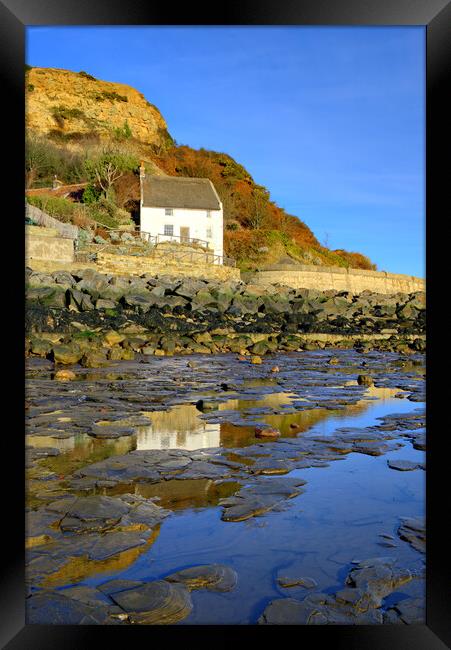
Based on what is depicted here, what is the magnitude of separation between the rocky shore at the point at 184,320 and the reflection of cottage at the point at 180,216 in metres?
12.1

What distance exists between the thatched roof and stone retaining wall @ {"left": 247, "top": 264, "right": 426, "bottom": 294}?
8269mm

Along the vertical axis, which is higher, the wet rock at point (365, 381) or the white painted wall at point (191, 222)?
the white painted wall at point (191, 222)

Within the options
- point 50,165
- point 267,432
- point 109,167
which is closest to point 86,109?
point 50,165

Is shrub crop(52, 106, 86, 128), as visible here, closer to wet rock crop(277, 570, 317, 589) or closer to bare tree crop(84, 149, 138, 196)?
bare tree crop(84, 149, 138, 196)

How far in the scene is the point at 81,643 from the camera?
5.06 ft

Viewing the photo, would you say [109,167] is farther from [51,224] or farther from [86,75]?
[86,75]

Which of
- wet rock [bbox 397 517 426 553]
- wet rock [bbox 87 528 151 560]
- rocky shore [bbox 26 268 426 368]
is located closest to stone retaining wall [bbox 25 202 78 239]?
rocky shore [bbox 26 268 426 368]

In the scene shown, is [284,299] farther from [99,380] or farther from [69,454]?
[69,454]

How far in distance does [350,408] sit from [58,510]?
4327 millimetres

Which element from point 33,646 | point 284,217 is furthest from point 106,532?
point 284,217

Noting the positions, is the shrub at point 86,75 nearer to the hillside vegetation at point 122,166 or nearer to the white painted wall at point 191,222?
the hillside vegetation at point 122,166

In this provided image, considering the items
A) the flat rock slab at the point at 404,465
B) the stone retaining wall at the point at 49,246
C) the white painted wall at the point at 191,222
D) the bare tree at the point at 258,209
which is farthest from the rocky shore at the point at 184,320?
the bare tree at the point at 258,209

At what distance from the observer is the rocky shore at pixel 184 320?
12.4m
